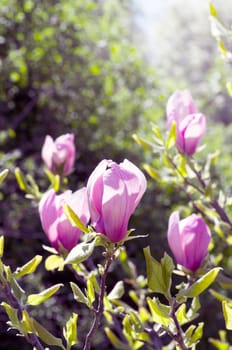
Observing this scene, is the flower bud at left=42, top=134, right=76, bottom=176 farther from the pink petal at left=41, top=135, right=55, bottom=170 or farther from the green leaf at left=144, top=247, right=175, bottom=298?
the green leaf at left=144, top=247, right=175, bottom=298

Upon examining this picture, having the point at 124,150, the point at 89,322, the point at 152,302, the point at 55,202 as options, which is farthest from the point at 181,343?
the point at 124,150

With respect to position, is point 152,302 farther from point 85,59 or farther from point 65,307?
point 85,59

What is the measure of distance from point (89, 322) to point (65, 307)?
22 centimetres

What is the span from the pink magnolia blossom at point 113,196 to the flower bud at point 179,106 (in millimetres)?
290

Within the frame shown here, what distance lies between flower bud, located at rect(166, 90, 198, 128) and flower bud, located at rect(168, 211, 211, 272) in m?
0.22

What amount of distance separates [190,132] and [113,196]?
310 mm

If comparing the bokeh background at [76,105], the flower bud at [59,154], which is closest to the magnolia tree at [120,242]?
the flower bud at [59,154]

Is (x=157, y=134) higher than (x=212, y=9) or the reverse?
the reverse

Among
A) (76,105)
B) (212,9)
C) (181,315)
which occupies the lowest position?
(76,105)

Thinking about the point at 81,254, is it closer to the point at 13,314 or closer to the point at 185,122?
the point at 13,314

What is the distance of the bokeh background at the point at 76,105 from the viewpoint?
2156mm

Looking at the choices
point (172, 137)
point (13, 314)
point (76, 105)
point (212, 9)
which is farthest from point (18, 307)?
point (76, 105)

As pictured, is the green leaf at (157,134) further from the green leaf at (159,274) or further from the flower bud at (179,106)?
the green leaf at (159,274)

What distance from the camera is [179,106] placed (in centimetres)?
81
